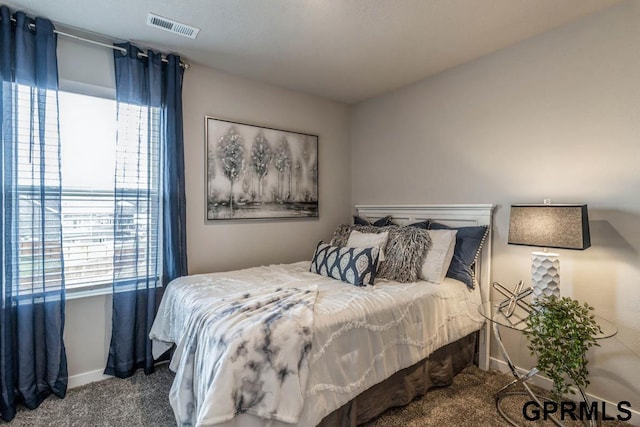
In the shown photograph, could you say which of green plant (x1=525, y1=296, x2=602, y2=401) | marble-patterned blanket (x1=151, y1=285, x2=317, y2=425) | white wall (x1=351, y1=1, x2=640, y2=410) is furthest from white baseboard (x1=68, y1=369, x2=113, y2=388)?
white wall (x1=351, y1=1, x2=640, y2=410)

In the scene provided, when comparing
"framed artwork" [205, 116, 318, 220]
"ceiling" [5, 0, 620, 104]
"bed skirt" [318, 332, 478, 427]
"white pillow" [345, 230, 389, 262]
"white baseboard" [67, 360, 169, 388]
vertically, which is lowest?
"white baseboard" [67, 360, 169, 388]

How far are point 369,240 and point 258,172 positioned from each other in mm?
1265

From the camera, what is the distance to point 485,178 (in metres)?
2.56

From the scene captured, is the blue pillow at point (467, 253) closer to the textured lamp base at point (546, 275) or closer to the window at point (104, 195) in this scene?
the textured lamp base at point (546, 275)

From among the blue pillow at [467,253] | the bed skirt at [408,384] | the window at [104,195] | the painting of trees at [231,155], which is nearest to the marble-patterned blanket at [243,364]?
the bed skirt at [408,384]

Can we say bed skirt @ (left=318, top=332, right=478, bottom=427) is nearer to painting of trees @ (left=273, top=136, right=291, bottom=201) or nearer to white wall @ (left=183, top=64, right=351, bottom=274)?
white wall @ (left=183, top=64, right=351, bottom=274)

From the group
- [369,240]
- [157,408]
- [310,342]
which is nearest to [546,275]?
[369,240]

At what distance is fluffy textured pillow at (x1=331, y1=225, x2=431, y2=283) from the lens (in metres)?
2.37

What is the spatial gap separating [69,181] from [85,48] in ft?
3.19

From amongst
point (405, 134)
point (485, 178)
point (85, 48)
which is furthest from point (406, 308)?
point (85, 48)

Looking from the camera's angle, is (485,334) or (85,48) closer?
(85,48)

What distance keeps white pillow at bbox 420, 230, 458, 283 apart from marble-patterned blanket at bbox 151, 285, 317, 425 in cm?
113

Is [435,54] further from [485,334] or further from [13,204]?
[13,204]

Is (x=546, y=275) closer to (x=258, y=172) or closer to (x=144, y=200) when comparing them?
(x=258, y=172)
